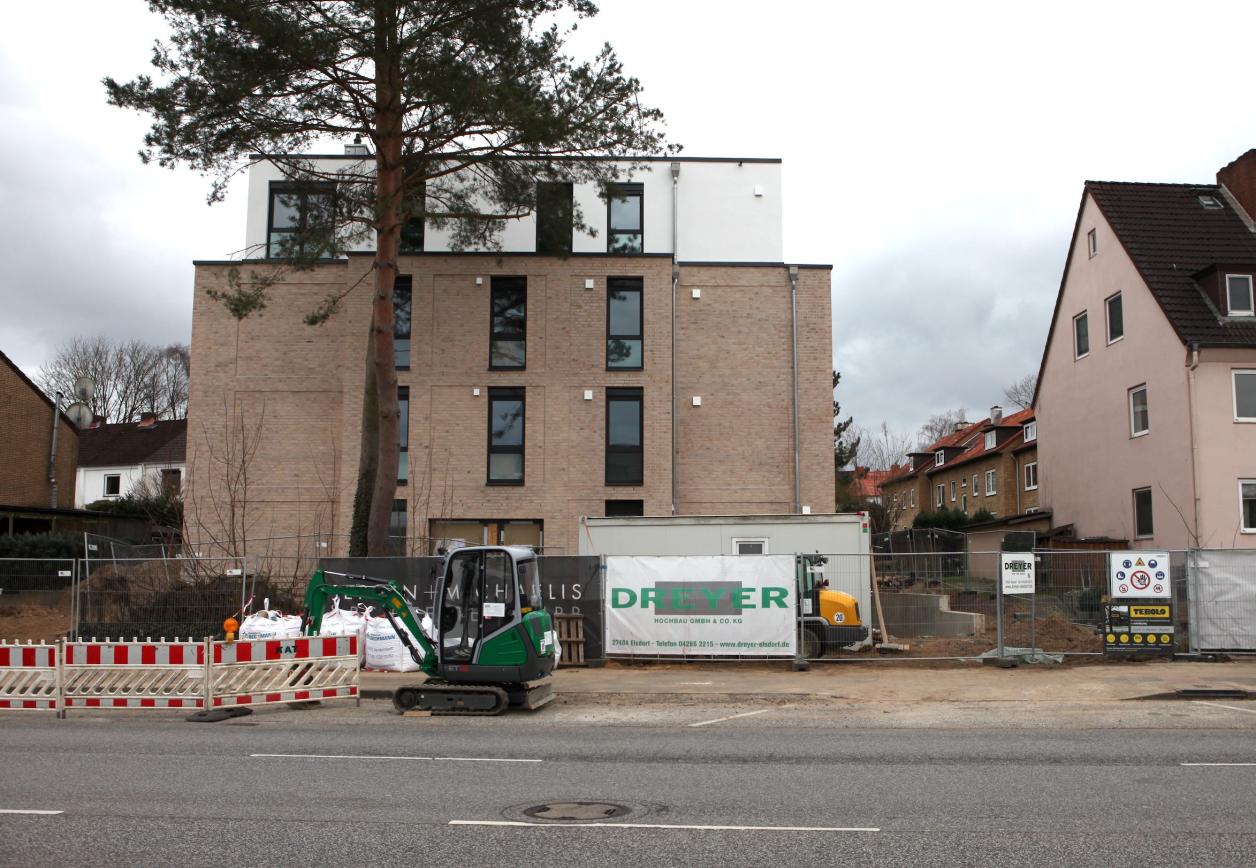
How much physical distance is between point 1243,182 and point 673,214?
1745 cm

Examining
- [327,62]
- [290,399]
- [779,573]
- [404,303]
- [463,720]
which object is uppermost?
[327,62]

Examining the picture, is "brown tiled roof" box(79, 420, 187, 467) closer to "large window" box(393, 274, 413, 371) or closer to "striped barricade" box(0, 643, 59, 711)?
"large window" box(393, 274, 413, 371)

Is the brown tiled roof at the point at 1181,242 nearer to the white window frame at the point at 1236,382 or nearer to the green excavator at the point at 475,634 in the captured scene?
the white window frame at the point at 1236,382

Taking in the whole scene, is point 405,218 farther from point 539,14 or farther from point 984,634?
point 984,634

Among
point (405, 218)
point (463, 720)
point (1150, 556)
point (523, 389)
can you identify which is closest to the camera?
point (463, 720)

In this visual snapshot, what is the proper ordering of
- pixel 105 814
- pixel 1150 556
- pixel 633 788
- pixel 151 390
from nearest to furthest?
1. pixel 105 814
2. pixel 633 788
3. pixel 1150 556
4. pixel 151 390

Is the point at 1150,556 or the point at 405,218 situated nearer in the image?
the point at 1150,556

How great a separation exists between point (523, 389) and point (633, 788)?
70.9ft

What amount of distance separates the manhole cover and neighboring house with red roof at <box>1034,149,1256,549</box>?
23856 mm

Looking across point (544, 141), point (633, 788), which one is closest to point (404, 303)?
point (544, 141)

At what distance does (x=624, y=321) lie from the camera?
100 ft

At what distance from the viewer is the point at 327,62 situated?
22516 millimetres

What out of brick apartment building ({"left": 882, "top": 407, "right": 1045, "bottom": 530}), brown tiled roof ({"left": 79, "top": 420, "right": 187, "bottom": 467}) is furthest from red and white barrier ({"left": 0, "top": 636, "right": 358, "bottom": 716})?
brown tiled roof ({"left": 79, "top": 420, "right": 187, "bottom": 467})

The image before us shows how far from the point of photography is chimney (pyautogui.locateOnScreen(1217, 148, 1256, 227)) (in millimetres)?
33094
